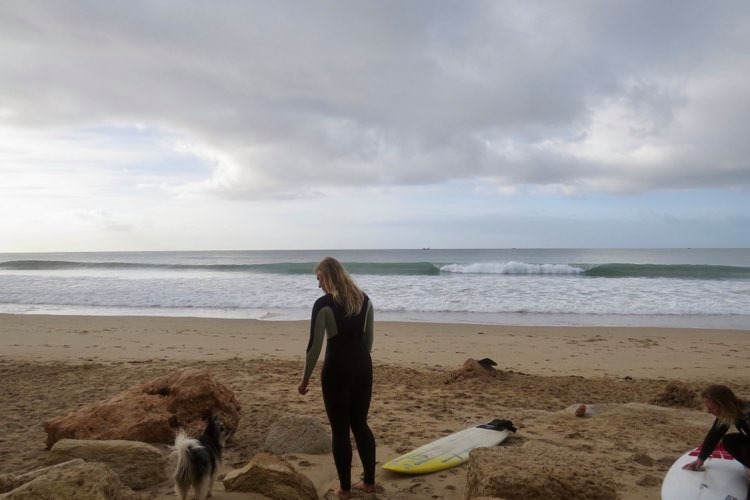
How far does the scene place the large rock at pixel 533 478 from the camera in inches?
120

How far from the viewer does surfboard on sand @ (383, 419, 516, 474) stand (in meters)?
3.88

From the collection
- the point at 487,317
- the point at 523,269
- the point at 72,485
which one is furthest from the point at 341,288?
the point at 523,269

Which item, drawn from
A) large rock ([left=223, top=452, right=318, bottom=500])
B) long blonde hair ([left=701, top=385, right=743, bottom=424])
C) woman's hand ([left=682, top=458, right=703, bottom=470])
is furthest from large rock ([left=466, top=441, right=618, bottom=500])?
large rock ([left=223, top=452, right=318, bottom=500])

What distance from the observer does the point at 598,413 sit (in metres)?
5.39

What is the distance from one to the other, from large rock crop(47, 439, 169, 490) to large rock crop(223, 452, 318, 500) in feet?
→ 1.99

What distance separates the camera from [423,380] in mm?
6992

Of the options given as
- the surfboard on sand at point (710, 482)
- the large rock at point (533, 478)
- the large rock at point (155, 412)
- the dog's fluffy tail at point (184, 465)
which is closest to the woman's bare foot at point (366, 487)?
the large rock at point (533, 478)

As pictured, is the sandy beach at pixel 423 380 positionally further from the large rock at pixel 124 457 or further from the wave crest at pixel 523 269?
the wave crest at pixel 523 269

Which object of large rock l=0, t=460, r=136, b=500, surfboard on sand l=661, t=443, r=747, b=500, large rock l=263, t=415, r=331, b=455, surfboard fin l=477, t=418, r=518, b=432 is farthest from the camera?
surfboard fin l=477, t=418, r=518, b=432

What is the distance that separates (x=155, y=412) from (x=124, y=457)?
2.59 ft

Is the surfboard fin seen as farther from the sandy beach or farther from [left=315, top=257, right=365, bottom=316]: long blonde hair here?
[left=315, top=257, right=365, bottom=316]: long blonde hair

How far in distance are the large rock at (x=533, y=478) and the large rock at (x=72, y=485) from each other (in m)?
2.04

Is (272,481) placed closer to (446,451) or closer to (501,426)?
(446,451)

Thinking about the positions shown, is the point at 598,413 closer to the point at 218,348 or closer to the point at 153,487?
the point at 153,487
